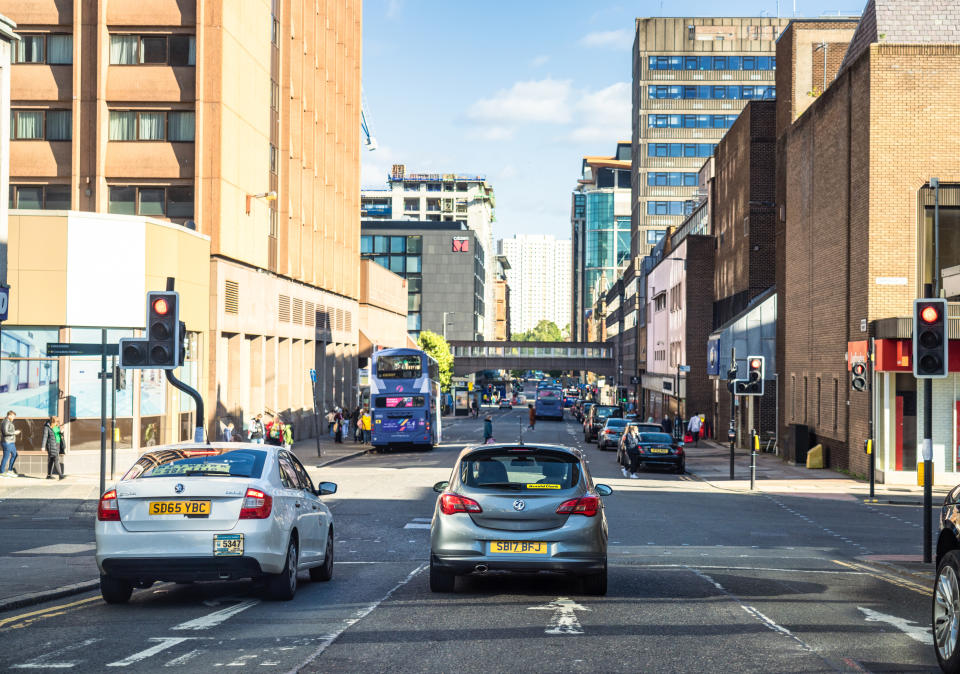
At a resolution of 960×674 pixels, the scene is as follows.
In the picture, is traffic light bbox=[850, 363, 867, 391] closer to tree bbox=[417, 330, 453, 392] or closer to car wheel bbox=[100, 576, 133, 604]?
car wheel bbox=[100, 576, 133, 604]

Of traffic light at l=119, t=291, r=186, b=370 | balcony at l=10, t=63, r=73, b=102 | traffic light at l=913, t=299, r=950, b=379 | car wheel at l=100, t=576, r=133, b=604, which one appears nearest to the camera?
car wheel at l=100, t=576, r=133, b=604

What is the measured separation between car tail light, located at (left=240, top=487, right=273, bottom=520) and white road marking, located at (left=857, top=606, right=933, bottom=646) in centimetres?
578

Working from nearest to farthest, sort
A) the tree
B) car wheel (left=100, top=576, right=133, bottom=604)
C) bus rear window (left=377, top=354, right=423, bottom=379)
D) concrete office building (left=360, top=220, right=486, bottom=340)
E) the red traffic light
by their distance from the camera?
car wheel (left=100, top=576, right=133, bottom=604), the red traffic light, bus rear window (left=377, top=354, right=423, bottom=379), the tree, concrete office building (left=360, top=220, right=486, bottom=340)

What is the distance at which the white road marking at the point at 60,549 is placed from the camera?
53.8 feet

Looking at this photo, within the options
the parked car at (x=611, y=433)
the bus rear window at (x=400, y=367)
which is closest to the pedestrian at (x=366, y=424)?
the bus rear window at (x=400, y=367)

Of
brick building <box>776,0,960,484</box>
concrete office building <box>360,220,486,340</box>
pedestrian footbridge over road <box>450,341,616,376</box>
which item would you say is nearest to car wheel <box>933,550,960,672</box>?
brick building <box>776,0,960,484</box>

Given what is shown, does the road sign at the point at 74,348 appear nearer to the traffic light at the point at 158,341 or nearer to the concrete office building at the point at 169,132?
the traffic light at the point at 158,341

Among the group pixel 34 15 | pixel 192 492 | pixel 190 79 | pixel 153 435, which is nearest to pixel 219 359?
pixel 153 435

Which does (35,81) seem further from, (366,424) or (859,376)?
(859,376)

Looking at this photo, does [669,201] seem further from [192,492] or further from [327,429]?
[192,492]

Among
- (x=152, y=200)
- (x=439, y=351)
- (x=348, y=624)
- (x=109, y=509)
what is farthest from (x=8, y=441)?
(x=439, y=351)

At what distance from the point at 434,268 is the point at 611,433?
110406 mm

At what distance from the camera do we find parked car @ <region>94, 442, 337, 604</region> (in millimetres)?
10641

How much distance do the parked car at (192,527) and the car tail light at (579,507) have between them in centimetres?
280
